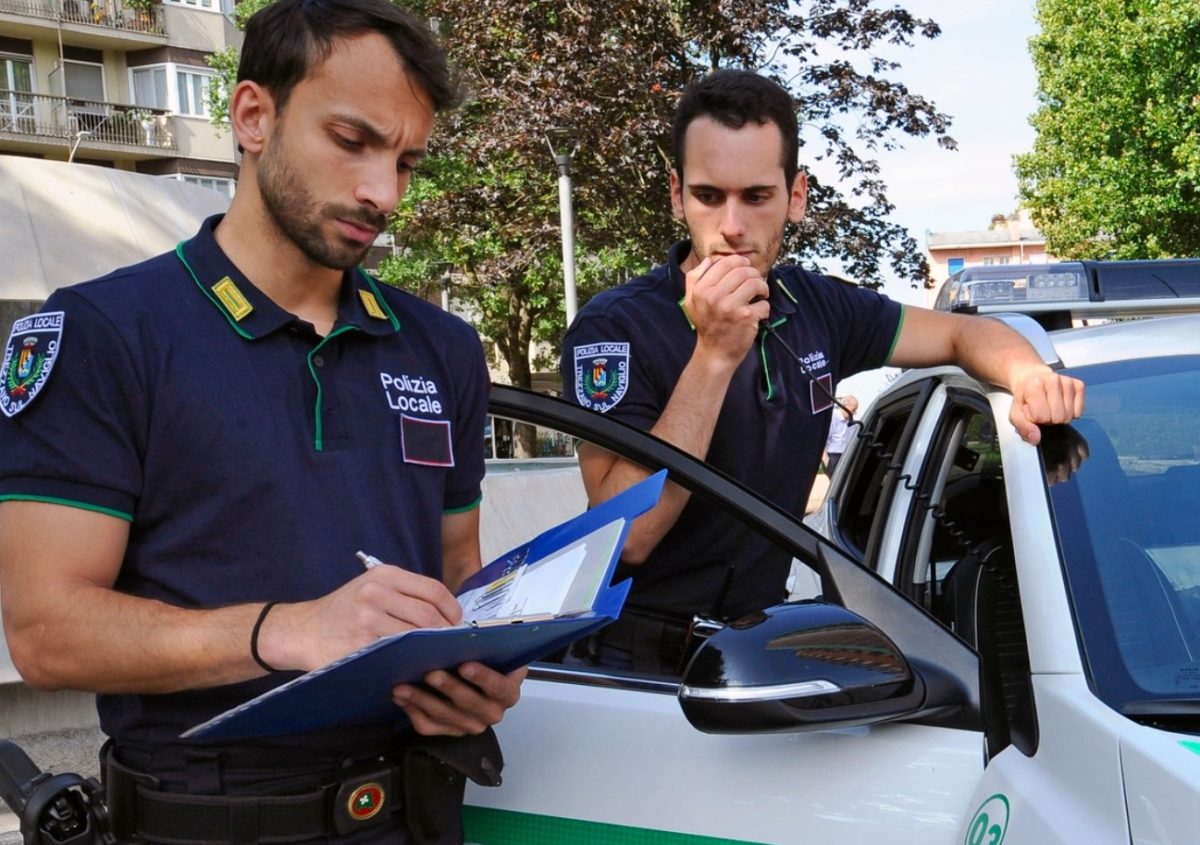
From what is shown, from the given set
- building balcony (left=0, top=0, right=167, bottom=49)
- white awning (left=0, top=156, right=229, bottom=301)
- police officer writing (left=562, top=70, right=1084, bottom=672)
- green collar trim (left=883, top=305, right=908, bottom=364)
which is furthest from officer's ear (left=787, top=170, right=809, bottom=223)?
building balcony (left=0, top=0, right=167, bottom=49)

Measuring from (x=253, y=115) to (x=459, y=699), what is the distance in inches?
33.2

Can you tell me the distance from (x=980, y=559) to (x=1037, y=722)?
84 cm

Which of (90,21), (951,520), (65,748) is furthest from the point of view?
(90,21)

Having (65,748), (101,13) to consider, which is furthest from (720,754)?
(101,13)

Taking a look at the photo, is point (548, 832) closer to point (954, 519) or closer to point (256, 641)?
point (256, 641)

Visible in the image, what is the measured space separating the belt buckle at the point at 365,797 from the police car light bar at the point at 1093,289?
1.59m

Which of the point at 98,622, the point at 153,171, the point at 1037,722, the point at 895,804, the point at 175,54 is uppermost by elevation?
the point at 175,54

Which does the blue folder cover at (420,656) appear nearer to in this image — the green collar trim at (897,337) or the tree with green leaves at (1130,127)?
the green collar trim at (897,337)

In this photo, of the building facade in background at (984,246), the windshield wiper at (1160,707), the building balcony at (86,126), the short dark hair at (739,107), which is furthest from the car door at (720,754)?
the building facade in background at (984,246)

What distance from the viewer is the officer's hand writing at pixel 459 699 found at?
161 centimetres

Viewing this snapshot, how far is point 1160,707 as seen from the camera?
63.2 inches

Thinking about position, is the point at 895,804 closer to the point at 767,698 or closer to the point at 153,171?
the point at 767,698

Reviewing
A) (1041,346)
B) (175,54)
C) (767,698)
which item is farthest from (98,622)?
(175,54)

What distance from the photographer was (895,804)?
1787mm
